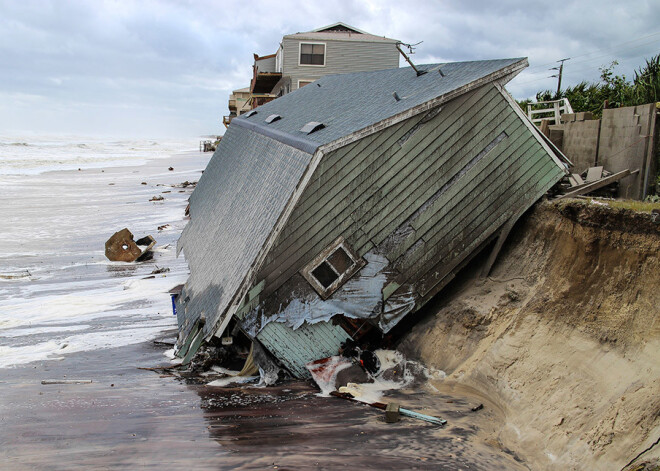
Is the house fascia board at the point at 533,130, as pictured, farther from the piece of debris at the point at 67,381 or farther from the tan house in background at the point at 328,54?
the tan house in background at the point at 328,54

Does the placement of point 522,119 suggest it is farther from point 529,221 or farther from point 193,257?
point 193,257

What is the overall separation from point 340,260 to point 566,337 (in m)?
3.82

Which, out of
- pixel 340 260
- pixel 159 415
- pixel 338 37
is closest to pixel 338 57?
pixel 338 37

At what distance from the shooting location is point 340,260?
10.3 metres

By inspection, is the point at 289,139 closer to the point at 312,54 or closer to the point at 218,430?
the point at 218,430

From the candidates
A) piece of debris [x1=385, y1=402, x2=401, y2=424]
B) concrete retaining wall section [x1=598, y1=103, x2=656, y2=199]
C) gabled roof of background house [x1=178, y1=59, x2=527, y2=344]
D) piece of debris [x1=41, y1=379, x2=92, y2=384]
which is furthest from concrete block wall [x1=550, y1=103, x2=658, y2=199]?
piece of debris [x1=41, y1=379, x2=92, y2=384]

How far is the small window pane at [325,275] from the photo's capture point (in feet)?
33.7

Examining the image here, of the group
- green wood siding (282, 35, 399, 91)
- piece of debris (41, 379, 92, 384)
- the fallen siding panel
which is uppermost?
green wood siding (282, 35, 399, 91)

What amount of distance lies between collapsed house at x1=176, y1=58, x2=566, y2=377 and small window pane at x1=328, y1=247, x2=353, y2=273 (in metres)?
0.02

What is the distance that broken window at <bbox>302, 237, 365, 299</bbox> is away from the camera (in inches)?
402

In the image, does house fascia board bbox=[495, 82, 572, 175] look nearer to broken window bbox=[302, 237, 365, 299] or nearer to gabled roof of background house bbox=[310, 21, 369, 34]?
broken window bbox=[302, 237, 365, 299]

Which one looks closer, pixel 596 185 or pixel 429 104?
pixel 429 104

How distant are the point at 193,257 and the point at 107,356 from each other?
4.07m

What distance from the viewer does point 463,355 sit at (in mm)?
9625
